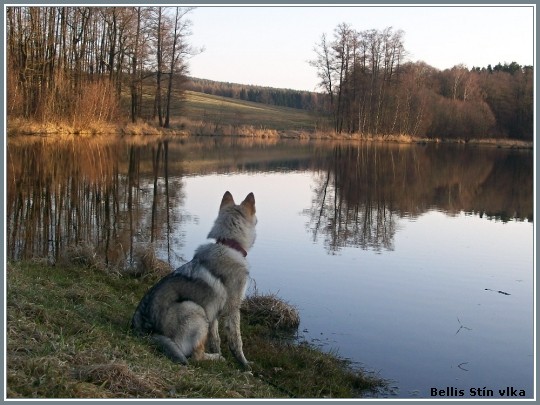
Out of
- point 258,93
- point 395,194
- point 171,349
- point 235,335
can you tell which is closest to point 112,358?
point 171,349

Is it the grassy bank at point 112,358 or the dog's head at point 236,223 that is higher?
the dog's head at point 236,223

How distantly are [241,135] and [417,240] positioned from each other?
219 feet

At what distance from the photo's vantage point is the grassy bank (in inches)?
223

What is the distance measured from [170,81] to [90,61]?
441 inches

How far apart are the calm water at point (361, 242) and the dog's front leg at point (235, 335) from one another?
2353 mm

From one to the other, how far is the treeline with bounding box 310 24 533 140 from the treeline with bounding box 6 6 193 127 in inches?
807

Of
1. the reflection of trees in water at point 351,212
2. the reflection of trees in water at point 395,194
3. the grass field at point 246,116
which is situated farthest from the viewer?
the grass field at point 246,116

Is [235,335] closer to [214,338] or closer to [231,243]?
[214,338]

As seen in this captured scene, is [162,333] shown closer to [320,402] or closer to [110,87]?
[320,402]

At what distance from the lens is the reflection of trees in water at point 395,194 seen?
20.6 meters

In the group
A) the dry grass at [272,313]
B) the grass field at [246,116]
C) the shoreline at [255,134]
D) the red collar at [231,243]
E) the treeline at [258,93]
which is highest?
the treeline at [258,93]

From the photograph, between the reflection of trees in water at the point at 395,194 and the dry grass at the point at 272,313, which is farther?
the reflection of trees in water at the point at 395,194

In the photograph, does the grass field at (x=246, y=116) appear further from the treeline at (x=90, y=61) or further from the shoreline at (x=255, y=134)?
the treeline at (x=90, y=61)

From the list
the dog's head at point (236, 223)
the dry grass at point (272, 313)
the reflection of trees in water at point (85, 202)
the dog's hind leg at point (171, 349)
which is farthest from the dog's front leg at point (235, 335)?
the reflection of trees in water at point (85, 202)
